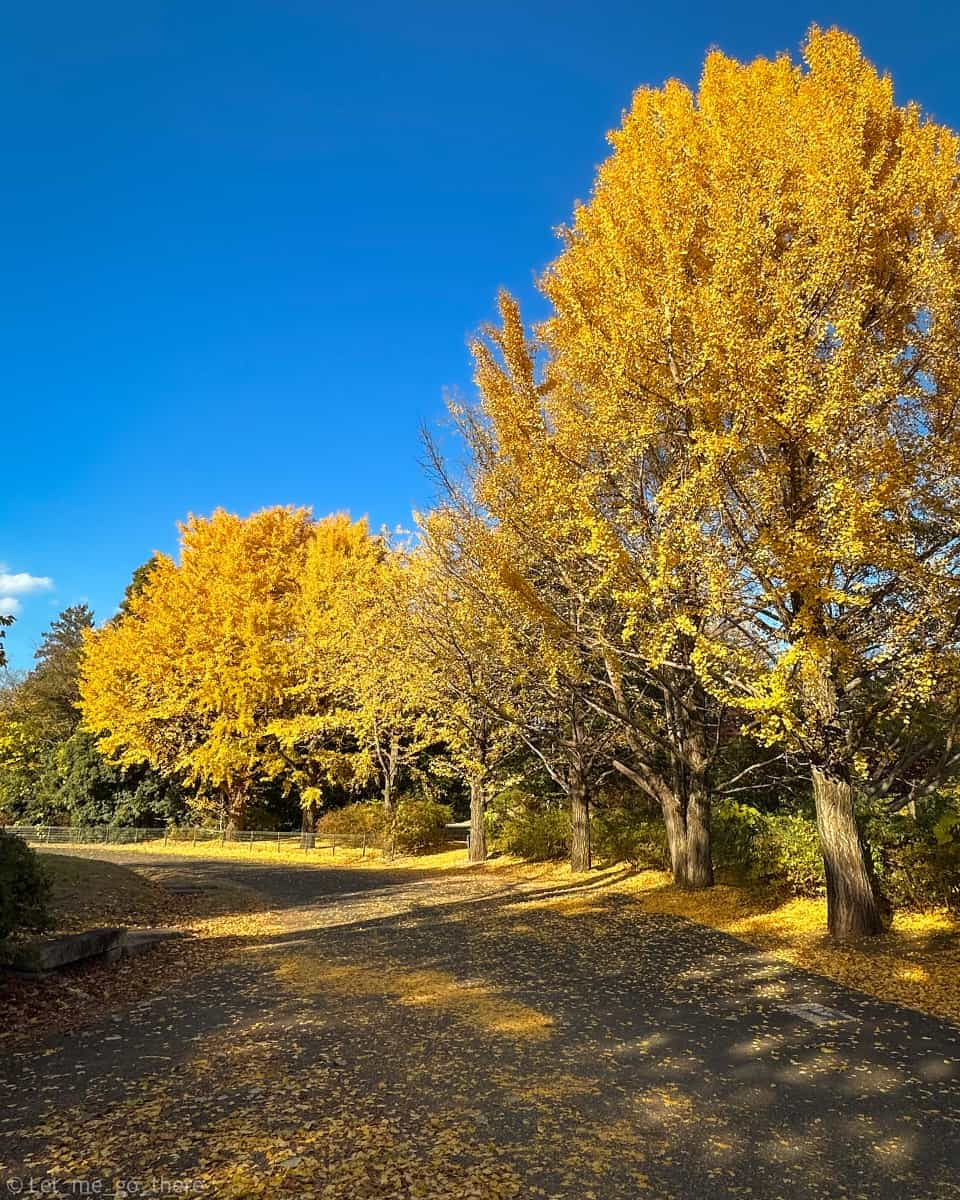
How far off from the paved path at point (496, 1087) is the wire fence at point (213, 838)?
1509 centimetres

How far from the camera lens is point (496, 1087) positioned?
14.0 ft

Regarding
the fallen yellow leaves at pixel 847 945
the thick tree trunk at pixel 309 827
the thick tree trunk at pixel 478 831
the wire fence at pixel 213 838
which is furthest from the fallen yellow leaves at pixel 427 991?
the thick tree trunk at pixel 309 827

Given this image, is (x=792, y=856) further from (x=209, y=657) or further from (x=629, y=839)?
(x=209, y=657)

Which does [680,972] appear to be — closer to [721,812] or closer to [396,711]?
[721,812]

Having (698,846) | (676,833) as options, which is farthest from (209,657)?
(698,846)

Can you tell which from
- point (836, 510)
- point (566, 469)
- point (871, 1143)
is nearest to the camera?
point (871, 1143)

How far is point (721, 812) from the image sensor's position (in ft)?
40.9

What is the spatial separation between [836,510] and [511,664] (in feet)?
19.1

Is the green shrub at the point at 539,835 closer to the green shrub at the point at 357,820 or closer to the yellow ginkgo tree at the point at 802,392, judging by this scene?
the green shrub at the point at 357,820

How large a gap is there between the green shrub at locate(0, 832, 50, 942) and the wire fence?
15321 millimetres

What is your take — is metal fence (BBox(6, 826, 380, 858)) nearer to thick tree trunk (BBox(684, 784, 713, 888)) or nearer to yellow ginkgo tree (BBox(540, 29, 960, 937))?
thick tree trunk (BBox(684, 784, 713, 888))

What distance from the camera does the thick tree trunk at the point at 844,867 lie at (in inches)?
321

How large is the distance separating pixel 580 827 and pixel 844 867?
24.5ft

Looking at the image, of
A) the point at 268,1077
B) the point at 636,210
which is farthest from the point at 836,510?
the point at 268,1077
